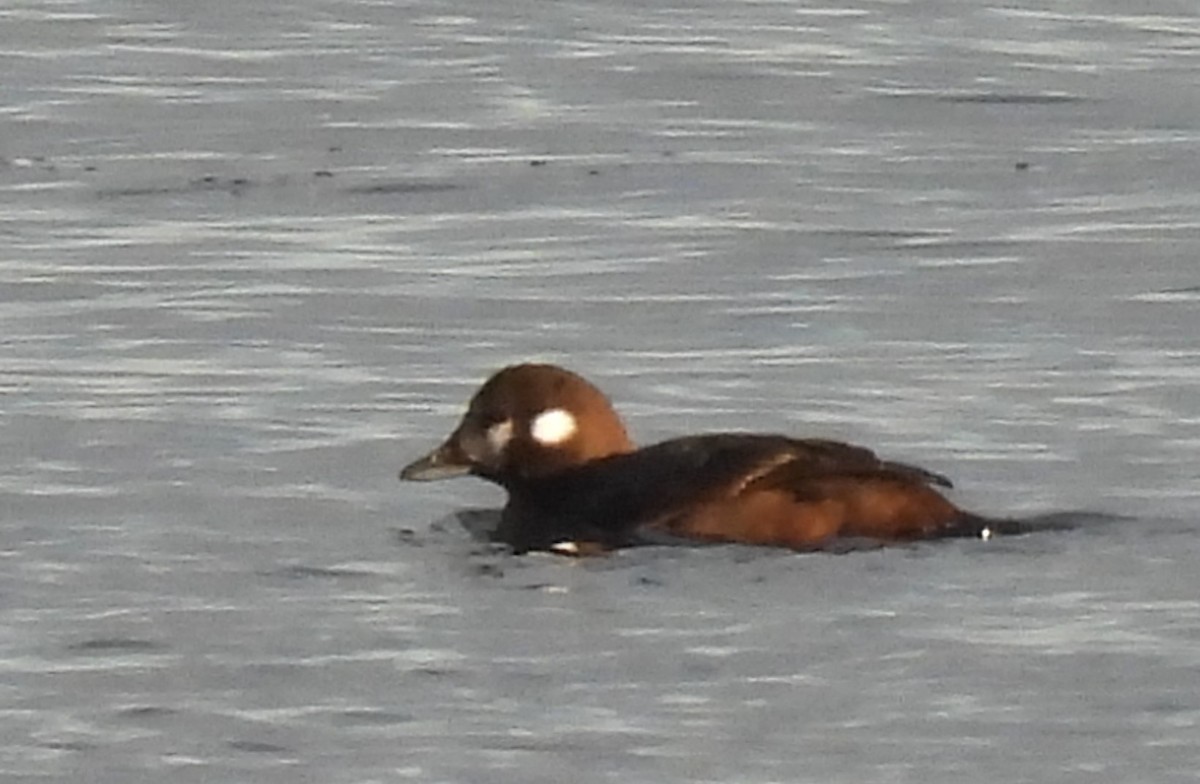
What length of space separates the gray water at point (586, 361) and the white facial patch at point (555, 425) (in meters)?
0.35

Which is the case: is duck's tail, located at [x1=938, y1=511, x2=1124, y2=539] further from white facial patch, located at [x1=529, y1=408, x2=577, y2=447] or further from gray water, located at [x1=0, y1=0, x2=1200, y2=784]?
white facial patch, located at [x1=529, y1=408, x2=577, y2=447]

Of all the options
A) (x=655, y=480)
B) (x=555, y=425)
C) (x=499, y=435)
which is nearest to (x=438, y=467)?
(x=499, y=435)

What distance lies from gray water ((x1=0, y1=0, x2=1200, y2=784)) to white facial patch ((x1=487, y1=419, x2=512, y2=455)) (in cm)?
24

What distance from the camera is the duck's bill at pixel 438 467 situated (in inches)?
490

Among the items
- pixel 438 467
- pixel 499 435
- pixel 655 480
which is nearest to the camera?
pixel 655 480

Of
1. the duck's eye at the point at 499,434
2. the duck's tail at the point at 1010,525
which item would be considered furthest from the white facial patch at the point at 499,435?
the duck's tail at the point at 1010,525

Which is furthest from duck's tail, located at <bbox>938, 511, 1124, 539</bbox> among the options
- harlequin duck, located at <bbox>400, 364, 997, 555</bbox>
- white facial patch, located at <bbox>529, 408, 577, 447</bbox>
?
white facial patch, located at <bbox>529, 408, 577, 447</bbox>

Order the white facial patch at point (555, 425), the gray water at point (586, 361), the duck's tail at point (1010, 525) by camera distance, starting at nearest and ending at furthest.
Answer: the gray water at point (586, 361)
the duck's tail at point (1010, 525)
the white facial patch at point (555, 425)

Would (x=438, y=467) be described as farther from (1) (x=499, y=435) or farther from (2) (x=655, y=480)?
(2) (x=655, y=480)

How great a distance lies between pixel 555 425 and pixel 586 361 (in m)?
1.50

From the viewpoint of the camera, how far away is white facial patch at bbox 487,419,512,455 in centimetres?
1257

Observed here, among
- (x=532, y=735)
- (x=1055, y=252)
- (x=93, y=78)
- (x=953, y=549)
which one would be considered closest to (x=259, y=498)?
(x=953, y=549)

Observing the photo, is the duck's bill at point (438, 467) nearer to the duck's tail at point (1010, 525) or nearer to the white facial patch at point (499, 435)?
the white facial patch at point (499, 435)

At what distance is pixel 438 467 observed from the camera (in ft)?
40.9
